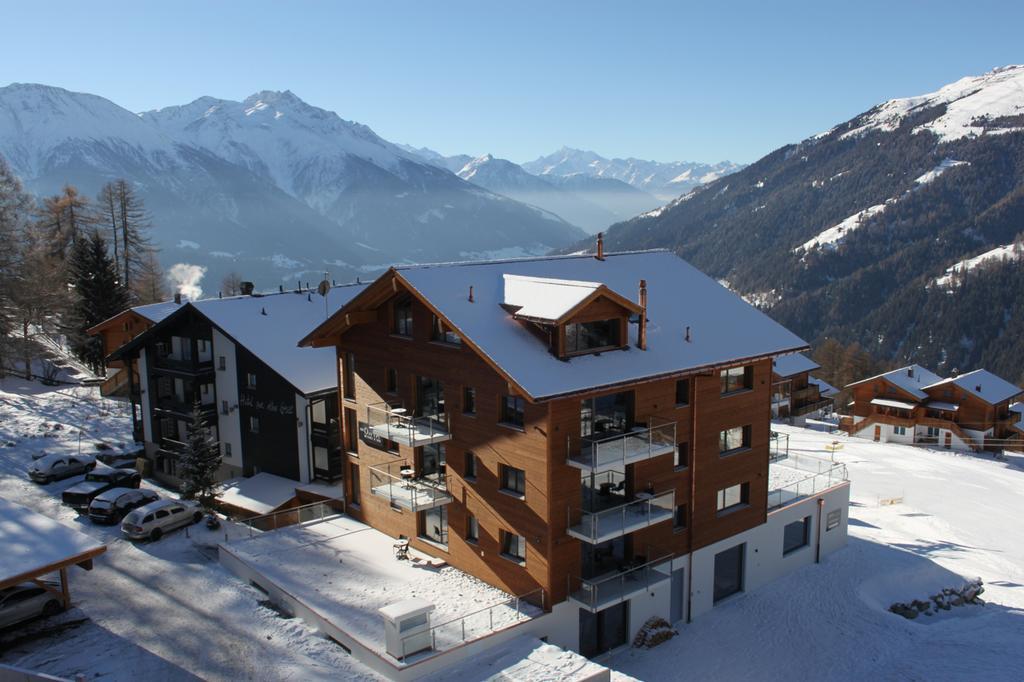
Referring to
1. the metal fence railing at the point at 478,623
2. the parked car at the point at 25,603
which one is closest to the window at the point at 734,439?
the metal fence railing at the point at 478,623

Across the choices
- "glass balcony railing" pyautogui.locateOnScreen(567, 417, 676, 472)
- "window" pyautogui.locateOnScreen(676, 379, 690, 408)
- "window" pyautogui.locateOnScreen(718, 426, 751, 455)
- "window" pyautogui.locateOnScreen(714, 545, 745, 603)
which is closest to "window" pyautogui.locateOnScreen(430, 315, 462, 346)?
"glass balcony railing" pyautogui.locateOnScreen(567, 417, 676, 472)

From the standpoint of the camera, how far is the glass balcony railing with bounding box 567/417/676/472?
876 inches

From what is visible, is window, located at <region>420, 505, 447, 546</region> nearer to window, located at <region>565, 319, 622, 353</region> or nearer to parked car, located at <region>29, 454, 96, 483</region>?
window, located at <region>565, 319, 622, 353</region>

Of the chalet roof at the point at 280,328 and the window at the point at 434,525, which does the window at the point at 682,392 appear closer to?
the window at the point at 434,525

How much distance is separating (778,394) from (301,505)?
189 feet

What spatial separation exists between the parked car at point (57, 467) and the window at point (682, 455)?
2800cm

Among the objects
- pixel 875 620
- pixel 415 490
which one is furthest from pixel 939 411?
pixel 415 490

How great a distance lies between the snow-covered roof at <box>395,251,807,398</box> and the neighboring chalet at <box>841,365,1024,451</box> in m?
65.1

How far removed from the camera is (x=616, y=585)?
2367 centimetres

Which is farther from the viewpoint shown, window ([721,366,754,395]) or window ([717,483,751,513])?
window ([717,483,751,513])

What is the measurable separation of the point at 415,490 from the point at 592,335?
7.95 meters

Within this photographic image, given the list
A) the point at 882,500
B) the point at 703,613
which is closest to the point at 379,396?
the point at 703,613

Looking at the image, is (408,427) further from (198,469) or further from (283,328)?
(283,328)

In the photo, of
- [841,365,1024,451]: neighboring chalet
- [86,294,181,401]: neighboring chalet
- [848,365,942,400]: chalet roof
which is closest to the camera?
[86,294,181,401]: neighboring chalet
